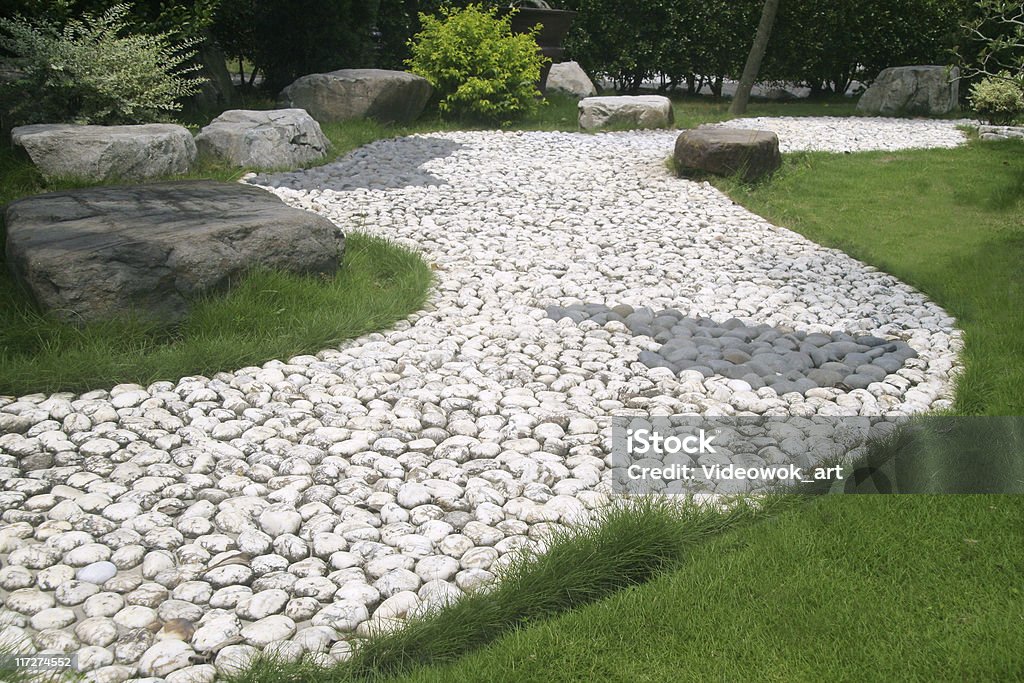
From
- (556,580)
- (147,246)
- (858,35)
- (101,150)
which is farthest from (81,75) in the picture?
(858,35)

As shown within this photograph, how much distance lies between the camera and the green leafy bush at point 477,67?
10938 millimetres

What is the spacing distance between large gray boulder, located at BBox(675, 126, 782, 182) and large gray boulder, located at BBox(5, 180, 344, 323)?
411cm

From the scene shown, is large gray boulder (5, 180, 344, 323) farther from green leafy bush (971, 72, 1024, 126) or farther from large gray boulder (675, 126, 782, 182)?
green leafy bush (971, 72, 1024, 126)

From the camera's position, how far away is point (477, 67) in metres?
11.1

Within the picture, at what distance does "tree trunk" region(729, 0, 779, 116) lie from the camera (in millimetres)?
11728

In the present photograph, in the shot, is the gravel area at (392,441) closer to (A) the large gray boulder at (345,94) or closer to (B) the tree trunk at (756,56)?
(A) the large gray boulder at (345,94)

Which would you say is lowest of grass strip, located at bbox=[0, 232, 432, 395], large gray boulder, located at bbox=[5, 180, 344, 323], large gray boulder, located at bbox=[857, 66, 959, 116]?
grass strip, located at bbox=[0, 232, 432, 395]

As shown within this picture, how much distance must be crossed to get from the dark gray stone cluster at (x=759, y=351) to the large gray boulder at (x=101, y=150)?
12.6ft

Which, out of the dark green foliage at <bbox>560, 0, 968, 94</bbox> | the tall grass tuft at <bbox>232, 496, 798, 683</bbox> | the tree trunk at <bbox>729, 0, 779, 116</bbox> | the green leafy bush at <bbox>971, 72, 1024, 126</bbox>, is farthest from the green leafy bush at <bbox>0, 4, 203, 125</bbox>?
the green leafy bush at <bbox>971, 72, 1024, 126</bbox>

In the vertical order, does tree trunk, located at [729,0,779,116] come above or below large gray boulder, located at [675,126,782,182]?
above

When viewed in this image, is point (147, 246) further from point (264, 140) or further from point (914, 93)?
point (914, 93)

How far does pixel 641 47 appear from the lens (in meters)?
A: 13.9

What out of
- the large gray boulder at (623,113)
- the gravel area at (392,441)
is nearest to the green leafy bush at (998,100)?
the large gray boulder at (623,113)

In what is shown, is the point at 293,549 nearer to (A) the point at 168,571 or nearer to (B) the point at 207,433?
(A) the point at 168,571
